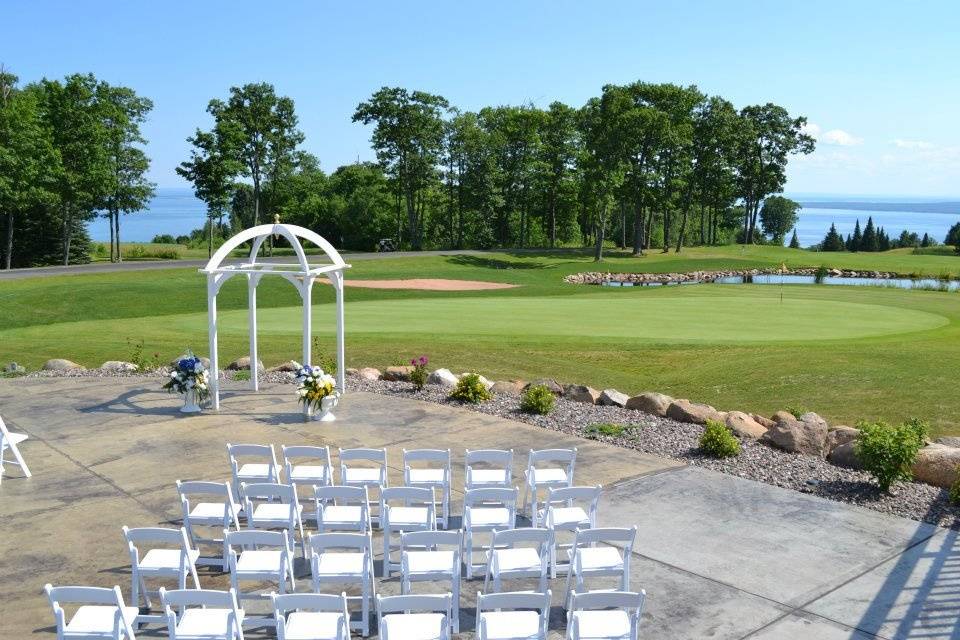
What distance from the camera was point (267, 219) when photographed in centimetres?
8769

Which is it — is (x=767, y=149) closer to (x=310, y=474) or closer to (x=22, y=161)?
(x=22, y=161)

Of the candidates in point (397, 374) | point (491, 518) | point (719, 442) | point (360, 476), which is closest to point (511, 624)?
point (491, 518)

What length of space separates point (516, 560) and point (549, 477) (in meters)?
2.50

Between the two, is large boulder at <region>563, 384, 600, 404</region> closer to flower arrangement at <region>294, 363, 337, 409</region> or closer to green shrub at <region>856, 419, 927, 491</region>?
flower arrangement at <region>294, 363, 337, 409</region>

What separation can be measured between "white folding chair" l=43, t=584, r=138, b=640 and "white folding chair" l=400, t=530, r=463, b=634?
2.41 metres

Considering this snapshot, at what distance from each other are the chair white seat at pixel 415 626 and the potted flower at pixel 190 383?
10.6 m

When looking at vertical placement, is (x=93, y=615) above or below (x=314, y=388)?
below

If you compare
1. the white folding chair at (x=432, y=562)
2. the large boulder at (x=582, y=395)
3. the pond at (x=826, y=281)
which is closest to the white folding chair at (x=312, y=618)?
the white folding chair at (x=432, y=562)

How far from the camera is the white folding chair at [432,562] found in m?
7.71

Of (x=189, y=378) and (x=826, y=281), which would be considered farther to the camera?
(x=826, y=281)

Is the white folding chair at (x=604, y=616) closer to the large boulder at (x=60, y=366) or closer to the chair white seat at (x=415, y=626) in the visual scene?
the chair white seat at (x=415, y=626)

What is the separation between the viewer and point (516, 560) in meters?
8.46

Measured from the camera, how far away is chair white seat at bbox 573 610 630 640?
277 inches

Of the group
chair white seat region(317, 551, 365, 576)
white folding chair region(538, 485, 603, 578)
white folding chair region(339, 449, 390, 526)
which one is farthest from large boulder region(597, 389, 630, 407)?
chair white seat region(317, 551, 365, 576)
